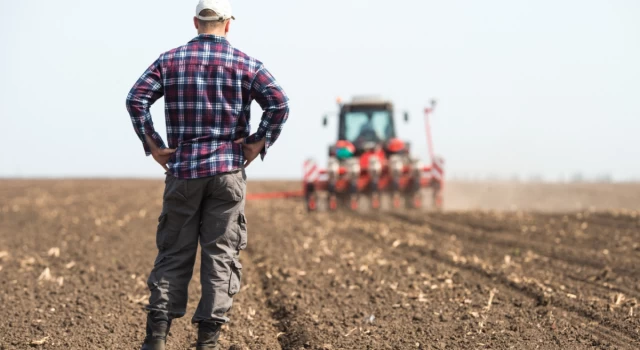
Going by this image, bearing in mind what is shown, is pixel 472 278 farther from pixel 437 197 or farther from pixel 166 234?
pixel 437 197

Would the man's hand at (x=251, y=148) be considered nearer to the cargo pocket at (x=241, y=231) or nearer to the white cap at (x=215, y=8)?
the cargo pocket at (x=241, y=231)

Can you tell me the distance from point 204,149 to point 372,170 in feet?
42.0

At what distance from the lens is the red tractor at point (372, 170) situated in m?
16.6

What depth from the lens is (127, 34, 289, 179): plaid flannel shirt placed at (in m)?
3.68

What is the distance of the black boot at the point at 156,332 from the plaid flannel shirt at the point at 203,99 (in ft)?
2.31

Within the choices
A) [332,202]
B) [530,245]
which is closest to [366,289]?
[530,245]

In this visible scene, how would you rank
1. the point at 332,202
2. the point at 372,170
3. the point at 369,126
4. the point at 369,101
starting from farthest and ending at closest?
the point at 369,126
the point at 369,101
the point at 332,202
the point at 372,170

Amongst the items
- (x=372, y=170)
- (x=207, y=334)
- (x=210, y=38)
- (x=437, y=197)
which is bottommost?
(x=207, y=334)

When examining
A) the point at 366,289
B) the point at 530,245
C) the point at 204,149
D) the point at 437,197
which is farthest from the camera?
the point at 437,197

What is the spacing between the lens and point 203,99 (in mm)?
3688

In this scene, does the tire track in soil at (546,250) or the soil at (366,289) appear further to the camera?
the tire track in soil at (546,250)

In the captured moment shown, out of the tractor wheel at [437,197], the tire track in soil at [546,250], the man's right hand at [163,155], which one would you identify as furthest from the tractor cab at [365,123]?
the man's right hand at [163,155]

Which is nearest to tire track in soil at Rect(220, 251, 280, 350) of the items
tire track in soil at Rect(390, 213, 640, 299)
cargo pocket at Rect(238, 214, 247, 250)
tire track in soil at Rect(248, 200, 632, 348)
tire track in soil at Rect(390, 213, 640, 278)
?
tire track in soil at Rect(248, 200, 632, 348)

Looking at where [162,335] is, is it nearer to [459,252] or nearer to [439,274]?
[439,274]
